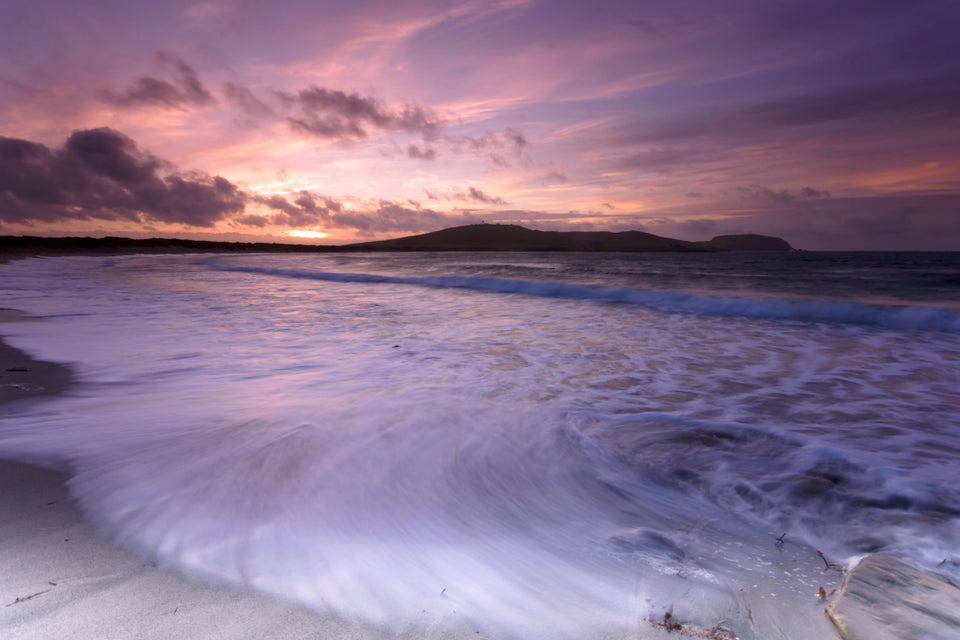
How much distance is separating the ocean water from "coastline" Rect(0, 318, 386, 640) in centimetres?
9

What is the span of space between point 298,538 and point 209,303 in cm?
1141

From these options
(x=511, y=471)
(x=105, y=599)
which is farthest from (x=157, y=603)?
(x=511, y=471)

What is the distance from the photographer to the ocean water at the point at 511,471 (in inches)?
73.8

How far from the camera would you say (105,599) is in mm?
1677

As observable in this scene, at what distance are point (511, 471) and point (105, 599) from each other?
209 cm

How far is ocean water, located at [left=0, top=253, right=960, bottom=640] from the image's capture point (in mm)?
1875

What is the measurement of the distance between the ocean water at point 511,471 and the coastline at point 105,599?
92 millimetres

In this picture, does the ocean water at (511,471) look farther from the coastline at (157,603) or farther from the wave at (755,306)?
the wave at (755,306)

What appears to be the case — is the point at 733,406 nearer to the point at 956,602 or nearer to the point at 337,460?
the point at 956,602

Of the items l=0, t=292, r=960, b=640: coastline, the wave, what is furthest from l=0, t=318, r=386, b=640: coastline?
the wave

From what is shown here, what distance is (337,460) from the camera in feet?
10.4

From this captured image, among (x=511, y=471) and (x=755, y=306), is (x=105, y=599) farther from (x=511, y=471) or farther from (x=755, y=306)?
(x=755, y=306)

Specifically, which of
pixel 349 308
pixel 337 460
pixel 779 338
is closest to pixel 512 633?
pixel 337 460

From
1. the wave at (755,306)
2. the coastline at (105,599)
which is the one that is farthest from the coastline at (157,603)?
the wave at (755,306)
